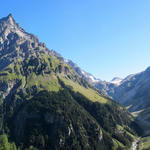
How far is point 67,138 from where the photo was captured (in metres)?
176

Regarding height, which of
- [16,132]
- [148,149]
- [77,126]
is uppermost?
[16,132]

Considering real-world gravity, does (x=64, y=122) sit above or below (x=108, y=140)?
above

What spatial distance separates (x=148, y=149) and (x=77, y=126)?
75970 millimetres

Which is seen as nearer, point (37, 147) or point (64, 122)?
point (37, 147)

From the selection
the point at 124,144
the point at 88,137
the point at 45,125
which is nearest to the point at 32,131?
the point at 45,125

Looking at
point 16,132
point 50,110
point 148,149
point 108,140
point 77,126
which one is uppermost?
point 50,110

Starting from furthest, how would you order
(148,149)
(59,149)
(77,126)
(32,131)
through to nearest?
1. (77,126)
2. (32,131)
3. (59,149)
4. (148,149)

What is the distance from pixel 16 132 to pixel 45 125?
36.1 m

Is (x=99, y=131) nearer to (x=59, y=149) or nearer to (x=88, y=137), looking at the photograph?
(x=88, y=137)

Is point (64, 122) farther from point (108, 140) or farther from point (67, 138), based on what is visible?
point (108, 140)

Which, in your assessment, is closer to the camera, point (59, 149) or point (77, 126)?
point (59, 149)

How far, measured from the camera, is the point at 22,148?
162 metres

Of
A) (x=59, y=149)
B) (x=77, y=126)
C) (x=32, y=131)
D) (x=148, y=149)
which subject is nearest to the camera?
(x=148, y=149)

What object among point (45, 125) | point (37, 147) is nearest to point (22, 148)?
point (37, 147)
